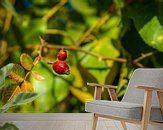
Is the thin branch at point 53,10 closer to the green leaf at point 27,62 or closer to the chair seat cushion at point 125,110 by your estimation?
the green leaf at point 27,62

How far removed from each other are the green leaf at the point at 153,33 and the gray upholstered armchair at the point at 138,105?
12 cm

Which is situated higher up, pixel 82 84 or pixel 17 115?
pixel 82 84

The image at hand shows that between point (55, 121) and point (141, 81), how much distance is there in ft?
1.94

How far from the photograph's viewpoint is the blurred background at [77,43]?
1962 mm

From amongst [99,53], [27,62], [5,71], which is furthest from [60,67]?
[5,71]

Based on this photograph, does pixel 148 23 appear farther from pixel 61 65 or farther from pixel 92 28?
pixel 61 65

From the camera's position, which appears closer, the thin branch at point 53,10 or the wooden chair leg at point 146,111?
the wooden chair leg at point 146,111

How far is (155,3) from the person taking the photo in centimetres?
193

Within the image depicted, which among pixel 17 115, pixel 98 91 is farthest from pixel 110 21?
pixel 17 115

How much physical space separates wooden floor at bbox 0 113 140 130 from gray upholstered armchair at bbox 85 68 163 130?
344mm

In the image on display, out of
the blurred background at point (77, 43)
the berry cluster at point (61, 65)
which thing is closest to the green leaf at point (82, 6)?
the blurred background at point (77, 43)

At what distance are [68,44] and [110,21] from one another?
24cm

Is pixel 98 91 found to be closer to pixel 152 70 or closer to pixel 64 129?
pixel 152 70

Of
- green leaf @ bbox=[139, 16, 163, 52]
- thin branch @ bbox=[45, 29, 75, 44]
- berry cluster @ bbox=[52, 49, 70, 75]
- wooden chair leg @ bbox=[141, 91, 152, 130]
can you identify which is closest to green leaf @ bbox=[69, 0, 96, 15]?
thin branch @ bbox=[45, 29, 75, 44]
